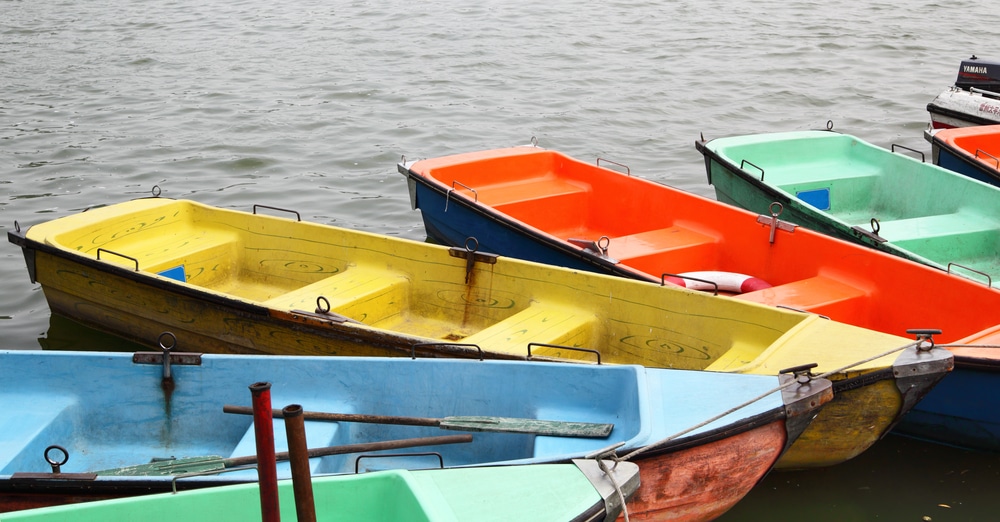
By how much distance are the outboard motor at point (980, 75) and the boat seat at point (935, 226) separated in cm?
385

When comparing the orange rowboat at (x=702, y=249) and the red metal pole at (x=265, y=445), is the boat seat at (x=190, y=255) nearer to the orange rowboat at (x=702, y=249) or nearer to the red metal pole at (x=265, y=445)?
the orange rowboat at (x=702, y=249)

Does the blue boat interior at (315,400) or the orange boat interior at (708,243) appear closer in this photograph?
the blue boat interior at (315,400)

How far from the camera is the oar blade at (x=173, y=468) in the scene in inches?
173

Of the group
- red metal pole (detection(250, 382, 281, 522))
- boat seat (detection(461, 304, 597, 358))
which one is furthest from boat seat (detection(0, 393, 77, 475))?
red metal pole (detection(250, 382, 281, 522))

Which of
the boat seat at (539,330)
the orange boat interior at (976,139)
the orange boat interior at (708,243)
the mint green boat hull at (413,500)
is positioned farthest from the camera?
the orange boat interior at (976,139)

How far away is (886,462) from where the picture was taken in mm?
5703

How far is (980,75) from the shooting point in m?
11.0

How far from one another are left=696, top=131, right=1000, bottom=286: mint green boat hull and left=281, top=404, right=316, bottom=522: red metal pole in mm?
5036

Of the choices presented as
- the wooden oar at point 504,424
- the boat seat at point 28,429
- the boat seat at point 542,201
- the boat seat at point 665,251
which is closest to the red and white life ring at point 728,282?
the boat seat at point 665,251

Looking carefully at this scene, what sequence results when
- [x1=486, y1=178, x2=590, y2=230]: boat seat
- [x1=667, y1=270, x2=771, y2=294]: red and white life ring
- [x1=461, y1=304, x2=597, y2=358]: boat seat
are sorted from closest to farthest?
[x1=461, y1=304, x2=597, y2=358]: boat seat → [x1=667, y1=270, x2=771, y2=294]: red and white life ring → [x1=486, y1=178, x2=590, y2=230]: boat seat

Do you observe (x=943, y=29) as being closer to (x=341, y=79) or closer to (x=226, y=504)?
(x=341, y=79)

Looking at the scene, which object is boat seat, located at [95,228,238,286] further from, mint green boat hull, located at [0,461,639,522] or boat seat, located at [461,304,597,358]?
mint green boat hull, located at [0,461,639,522]

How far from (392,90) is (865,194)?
796 cm

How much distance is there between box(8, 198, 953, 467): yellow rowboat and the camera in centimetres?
486
